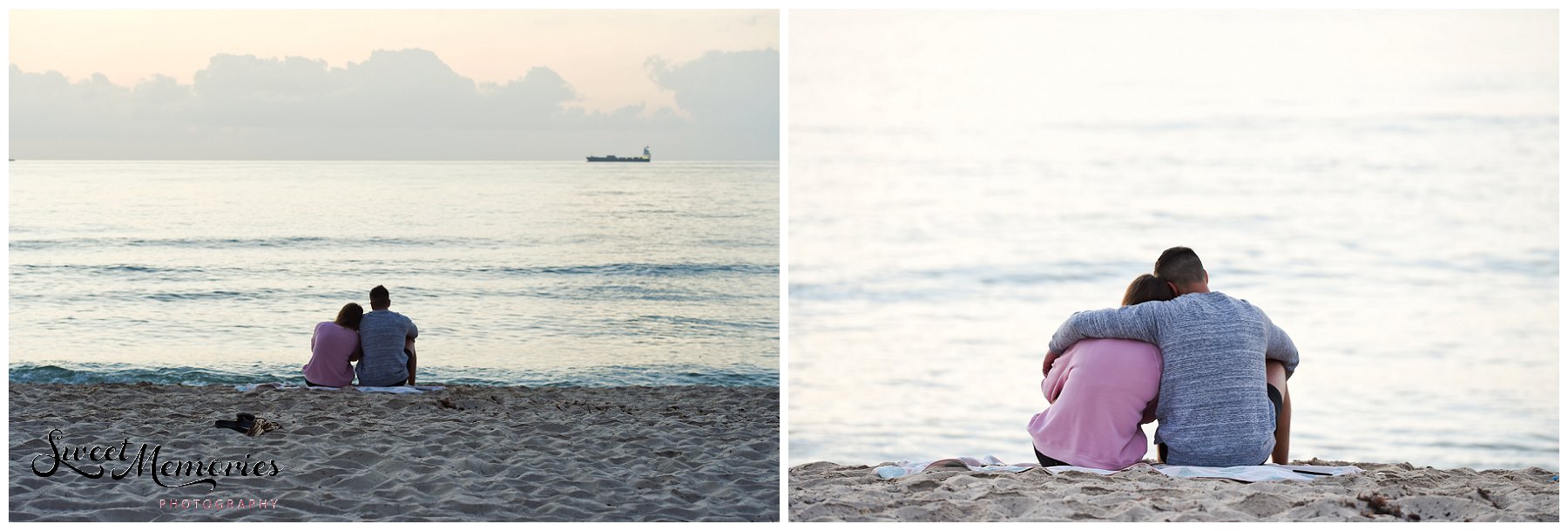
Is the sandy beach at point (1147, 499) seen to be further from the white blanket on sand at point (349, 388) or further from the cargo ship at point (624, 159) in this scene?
the cargo ship at point (624, 159)

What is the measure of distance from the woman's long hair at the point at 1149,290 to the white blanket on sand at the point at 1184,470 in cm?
46

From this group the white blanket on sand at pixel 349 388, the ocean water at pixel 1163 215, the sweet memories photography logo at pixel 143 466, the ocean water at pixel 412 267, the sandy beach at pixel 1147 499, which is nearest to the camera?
the sandy beach at pixel 1147 499

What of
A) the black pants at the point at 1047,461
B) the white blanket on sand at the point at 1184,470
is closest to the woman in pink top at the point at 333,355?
the white blanket on sand at the point at 1184,470

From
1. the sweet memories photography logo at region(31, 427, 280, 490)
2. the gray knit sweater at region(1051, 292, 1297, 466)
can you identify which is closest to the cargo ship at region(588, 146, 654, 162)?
the sweet memories photography logo at region(31, 427, 280, 490)

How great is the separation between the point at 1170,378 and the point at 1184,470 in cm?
24

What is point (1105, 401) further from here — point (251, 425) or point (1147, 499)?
point (251, 425)

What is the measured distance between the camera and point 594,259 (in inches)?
757

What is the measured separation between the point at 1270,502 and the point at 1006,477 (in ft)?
2.12

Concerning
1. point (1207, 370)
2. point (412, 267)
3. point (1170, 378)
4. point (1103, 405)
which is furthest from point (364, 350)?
point (412, 267)

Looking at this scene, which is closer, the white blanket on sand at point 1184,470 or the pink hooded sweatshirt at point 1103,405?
the white blanket on sand at point 1184,470

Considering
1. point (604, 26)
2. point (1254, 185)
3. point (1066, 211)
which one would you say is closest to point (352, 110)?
point (604, 26)

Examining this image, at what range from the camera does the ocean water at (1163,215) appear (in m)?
7.35

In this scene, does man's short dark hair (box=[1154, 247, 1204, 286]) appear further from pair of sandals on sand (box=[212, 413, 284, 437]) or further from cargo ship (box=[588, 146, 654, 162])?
cargo ship (box=[588, 146, 654, 162])

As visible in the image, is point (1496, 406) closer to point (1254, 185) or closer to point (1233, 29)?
point (1254, 185)
